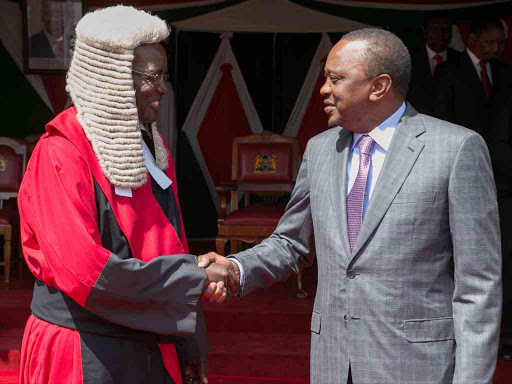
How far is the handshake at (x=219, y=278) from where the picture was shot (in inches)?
106

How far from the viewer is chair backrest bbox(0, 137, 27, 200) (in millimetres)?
7039

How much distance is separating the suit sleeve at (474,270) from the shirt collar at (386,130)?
29 cm

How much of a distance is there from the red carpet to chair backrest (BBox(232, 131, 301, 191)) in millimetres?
1160

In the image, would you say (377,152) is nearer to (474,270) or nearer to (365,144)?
(365,144)

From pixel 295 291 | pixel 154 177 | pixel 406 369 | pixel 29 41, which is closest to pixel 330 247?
pixel 406 369

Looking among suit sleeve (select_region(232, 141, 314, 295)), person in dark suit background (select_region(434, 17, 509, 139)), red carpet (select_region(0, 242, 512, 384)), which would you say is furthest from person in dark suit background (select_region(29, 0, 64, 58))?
suit sleeve (select_region(232, 141, 314, 295))

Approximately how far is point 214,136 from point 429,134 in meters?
6.88

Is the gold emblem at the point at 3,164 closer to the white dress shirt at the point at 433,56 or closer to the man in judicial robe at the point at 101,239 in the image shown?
the white dress shirt at the point at 433,56

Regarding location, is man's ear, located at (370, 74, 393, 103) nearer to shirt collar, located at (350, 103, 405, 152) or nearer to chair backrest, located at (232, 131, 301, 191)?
shirt collar, located at (350, 103, 405, 152)

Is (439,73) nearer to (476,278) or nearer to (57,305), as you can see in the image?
(476,278)

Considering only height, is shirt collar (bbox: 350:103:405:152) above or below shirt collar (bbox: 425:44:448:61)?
below

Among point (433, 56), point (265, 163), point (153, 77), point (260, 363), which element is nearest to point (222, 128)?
point (265, 163)

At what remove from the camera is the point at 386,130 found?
2.51m

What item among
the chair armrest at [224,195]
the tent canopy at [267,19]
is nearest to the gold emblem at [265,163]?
the chair armrest at [224,195]
